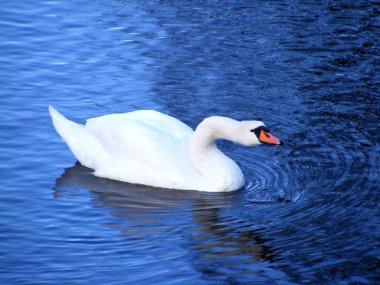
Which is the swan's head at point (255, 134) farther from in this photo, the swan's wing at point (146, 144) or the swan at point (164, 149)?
the swan's wing at point (146, 144)

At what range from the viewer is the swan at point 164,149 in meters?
10.2

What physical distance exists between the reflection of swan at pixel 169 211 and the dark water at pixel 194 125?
0.02 metres

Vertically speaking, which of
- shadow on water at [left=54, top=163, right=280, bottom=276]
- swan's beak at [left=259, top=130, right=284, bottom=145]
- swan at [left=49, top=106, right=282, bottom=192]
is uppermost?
swan's beak at [left=259, top=130, right=284, bottom=145]

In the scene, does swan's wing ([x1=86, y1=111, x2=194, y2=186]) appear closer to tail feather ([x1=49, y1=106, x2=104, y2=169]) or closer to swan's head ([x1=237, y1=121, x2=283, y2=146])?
tail feather ([x1=49, y1=106, x2=104, y2=169])

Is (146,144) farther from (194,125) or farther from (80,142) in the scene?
(194,125)

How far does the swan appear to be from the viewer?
1020cm

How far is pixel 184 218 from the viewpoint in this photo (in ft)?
31.3

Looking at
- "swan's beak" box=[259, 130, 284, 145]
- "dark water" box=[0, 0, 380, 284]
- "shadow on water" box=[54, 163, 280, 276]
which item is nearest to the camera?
"dark water" box=[0, 0, 380, 284]

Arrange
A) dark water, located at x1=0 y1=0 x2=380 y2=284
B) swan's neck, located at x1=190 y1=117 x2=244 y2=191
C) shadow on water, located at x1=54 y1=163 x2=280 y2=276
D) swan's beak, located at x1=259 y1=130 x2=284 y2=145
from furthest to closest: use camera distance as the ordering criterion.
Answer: swan's neck, located at x1=190 y1=117 x2=244 y2=191 < swan's beak, located at x1=259 y1=130 x2=284 y2=145 < shadow on water, located at x1=54 y1=163 x2=280 y2=276 < dark water, located at x1=0 y1=0 x2=380 y2=284

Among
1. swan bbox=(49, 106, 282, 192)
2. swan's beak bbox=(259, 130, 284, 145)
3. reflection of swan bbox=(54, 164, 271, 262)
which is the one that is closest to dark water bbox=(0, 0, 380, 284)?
reflection of swan bbox=(54, 164, 271, 262)

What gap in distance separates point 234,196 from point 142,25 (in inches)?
220

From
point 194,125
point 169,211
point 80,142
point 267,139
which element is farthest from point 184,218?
point 194,125

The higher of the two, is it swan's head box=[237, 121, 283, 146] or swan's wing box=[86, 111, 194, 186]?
swan's head box=[237, 121, 283, 146]

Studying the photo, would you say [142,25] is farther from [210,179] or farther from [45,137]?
[210,179]
